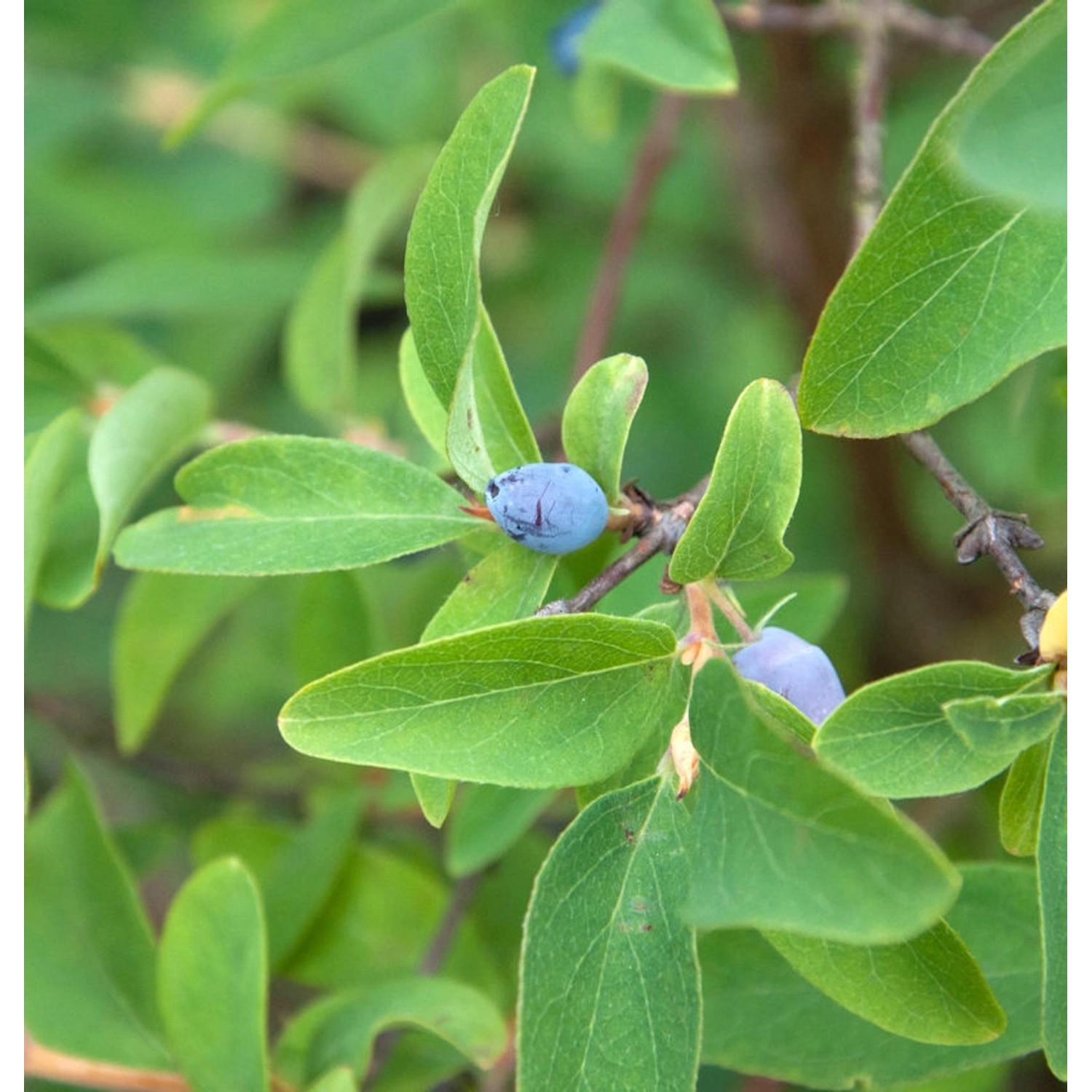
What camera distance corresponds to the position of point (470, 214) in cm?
61

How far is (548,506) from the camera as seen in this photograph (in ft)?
2.07

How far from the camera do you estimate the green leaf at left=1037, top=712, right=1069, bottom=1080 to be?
0.56 metres

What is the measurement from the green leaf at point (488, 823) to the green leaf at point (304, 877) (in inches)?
5.8

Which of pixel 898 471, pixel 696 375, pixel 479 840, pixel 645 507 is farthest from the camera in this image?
pixel 696 375

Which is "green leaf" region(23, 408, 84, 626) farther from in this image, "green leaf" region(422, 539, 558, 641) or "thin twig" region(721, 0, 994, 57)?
"thin twig" region(721, 0, 994, 57)

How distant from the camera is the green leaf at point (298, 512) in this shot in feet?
2.24

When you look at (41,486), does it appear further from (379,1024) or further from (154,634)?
(379,1024)

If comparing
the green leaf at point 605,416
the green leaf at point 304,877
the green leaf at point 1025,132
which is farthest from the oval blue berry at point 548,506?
the green leaf at point 304,877

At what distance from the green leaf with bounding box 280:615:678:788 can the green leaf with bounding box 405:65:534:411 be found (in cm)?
13

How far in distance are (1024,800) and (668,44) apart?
1.94ft

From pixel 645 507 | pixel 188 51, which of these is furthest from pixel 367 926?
pixel 188 51

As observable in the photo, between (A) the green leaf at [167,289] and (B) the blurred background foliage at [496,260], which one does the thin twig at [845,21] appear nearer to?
(B) the blurred background foliage at [496,260]
